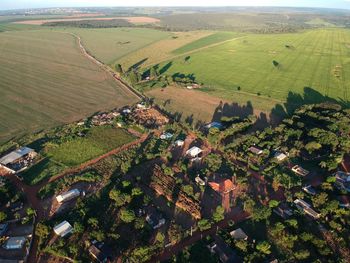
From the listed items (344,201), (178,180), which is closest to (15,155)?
(178,180)

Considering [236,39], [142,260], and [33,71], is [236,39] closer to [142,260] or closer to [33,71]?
[33,71]

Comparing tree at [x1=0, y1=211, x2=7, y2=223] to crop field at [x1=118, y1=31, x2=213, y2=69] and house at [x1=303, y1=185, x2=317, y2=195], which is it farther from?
crop field at [x1=118, y1=31, x2=213, y2=69]

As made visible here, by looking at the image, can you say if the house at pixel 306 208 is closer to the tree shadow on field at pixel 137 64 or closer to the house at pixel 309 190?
the house at pixel 309 190

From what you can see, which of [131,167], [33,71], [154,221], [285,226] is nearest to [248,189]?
[285,226]

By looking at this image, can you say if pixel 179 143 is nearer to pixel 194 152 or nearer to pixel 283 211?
pixel 194 152

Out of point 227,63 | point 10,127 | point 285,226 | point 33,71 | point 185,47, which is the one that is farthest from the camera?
point 185,47

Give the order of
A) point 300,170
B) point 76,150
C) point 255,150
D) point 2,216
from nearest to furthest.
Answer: point 2,216, point 300,170, point 255,150, point 76,150

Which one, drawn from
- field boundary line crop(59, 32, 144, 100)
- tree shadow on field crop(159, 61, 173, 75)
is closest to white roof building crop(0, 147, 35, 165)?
field boundary line crop(59, 32, 144, 100)

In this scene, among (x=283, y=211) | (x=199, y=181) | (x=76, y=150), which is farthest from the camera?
(x=76, y=150)
